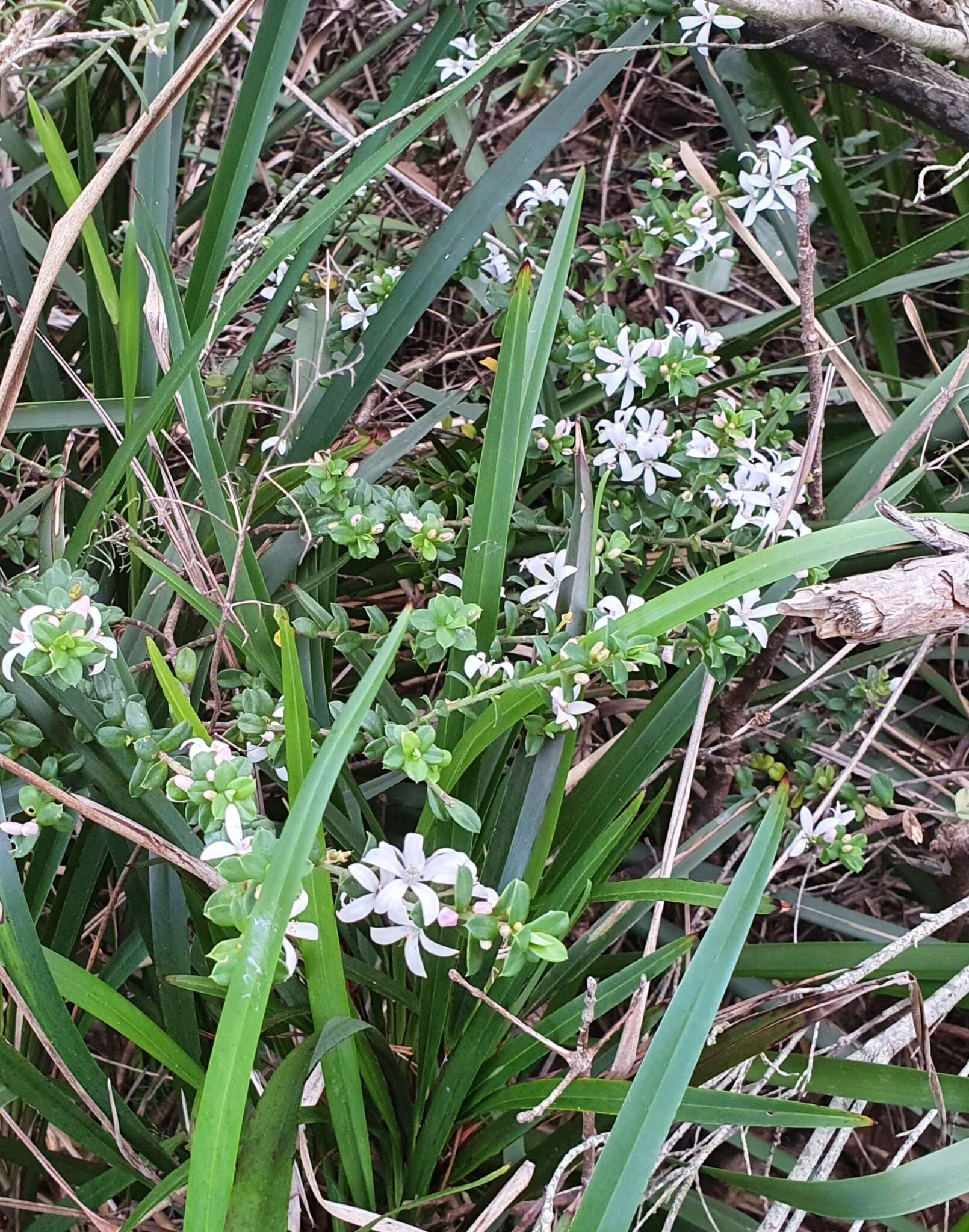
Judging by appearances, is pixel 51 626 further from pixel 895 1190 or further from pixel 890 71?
pixel 890 71

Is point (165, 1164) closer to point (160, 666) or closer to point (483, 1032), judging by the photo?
point (483, 1032)

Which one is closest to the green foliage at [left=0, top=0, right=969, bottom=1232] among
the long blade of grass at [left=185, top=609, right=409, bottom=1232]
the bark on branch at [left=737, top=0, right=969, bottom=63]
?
the long blade of grass at [left=185, top=609, right=409, bottom=1232]

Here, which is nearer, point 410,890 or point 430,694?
point 410,890

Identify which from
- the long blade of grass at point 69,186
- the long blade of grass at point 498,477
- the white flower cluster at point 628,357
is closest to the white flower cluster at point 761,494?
the white flower cluster at point 628,357

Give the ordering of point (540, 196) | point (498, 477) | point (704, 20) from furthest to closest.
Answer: point (540, 196)
point (704, 20)
point (498, 477)

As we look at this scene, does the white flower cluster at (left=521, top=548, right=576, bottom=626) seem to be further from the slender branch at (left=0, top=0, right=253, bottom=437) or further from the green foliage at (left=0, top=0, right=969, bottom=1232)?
the slender branch at (left=0, top=0, right=253, bottom=437)

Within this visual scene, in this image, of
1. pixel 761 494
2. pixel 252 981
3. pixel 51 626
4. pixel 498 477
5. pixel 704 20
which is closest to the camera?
pixel 252 981

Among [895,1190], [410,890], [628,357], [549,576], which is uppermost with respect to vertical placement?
[628,357]

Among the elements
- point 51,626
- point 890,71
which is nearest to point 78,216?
point 51,626
